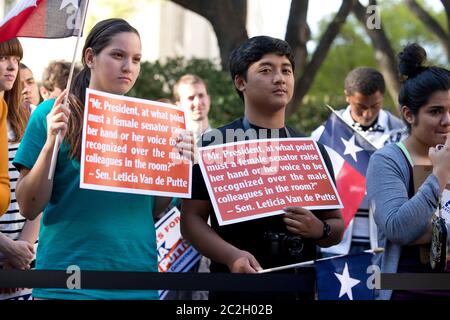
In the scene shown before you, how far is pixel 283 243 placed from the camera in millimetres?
3771

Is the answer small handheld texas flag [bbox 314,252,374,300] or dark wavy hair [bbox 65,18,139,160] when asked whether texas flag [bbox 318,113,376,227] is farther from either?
dark wavy hair [bbox 65,18,139,160]

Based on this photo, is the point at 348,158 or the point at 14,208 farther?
the point at 348,158

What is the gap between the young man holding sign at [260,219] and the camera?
370cm

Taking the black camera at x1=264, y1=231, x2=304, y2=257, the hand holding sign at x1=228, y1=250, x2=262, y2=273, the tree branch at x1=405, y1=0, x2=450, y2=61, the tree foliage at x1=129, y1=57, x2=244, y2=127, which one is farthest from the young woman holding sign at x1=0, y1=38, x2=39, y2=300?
the tree foliage at x1=129, y1=57, x2=244, y2=127

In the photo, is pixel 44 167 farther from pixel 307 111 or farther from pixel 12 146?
pixel 307 111

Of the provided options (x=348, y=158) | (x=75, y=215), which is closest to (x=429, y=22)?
(x=348, y=158)

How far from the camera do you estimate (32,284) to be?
350 centimetres

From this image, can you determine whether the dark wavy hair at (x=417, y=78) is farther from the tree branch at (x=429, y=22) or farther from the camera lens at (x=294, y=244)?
the tree branch at (x=429, y=22)

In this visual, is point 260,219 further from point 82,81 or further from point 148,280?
point 82,81

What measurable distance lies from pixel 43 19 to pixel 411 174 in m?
1.62

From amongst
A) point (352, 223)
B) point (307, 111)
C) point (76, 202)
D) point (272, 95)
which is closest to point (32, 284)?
point (76, 202)

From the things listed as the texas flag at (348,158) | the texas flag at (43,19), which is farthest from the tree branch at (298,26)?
the texas flag at (43,19)

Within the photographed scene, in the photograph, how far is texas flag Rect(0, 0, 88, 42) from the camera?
3631mm

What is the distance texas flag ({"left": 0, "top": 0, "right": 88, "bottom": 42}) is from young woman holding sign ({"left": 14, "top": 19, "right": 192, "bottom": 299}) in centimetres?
28
